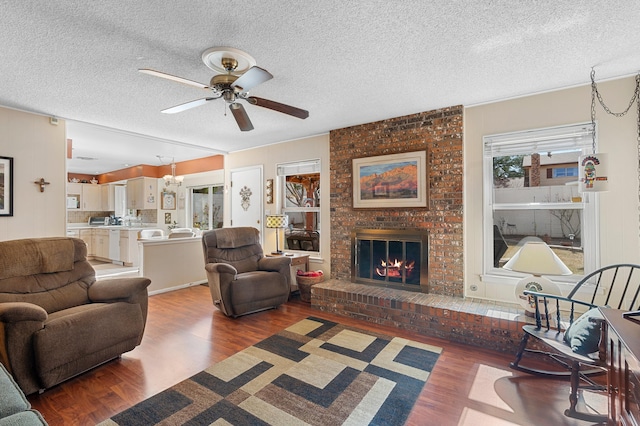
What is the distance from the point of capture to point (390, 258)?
398 cm

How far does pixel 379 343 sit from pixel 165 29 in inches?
123

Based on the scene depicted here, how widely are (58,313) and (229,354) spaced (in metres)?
1.39

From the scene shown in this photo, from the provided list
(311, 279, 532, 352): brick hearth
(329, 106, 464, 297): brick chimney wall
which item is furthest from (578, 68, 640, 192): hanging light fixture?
(311, 279, 532, 352): brick hearth

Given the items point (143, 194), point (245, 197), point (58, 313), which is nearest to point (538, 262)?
point (58, 313)

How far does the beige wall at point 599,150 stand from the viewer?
8.89 ft

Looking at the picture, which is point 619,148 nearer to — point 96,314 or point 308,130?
point 308,130

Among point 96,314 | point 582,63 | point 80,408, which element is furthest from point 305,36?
point 80,408

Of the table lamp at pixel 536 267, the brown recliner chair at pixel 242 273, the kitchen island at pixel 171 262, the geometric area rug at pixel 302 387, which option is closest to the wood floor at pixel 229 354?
the geometric area rug at pixel 302 387

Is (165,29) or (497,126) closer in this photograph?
(165,29)

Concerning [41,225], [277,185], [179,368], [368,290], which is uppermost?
[277,185]

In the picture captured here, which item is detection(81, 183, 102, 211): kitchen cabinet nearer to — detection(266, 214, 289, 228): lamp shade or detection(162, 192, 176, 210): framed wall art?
detection(162, 192, 176, 210): framed wall art

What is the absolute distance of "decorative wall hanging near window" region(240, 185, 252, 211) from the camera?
568 cm

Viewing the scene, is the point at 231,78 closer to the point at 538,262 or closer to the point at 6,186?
the point at 538,262

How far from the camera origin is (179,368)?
8.09 feet
